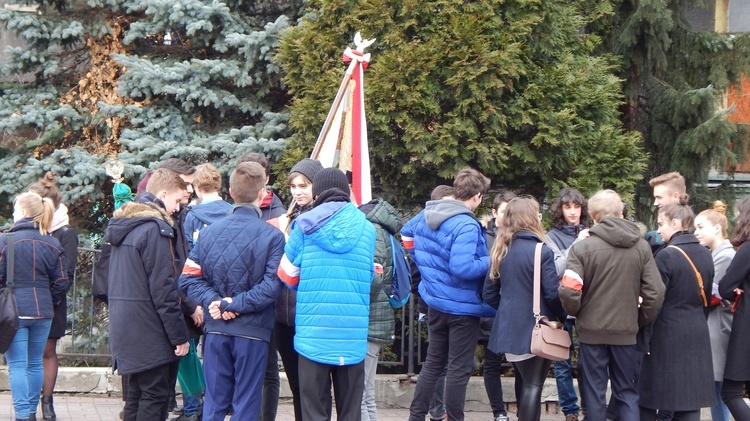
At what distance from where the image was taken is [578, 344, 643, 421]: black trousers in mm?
6082

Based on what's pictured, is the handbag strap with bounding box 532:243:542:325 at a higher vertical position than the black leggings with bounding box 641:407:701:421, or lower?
higher

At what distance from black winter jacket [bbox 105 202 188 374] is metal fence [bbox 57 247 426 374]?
120 inches

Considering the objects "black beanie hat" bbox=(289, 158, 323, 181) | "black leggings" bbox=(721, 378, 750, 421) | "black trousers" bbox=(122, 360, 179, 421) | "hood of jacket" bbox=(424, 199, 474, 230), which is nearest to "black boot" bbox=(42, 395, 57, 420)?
"black trousers" bbox=(122, 360, 179, 421)

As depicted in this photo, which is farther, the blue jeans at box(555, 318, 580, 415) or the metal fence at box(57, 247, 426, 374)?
the metal fence at box(57, 247, 426, 374)

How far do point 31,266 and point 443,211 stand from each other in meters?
3.13

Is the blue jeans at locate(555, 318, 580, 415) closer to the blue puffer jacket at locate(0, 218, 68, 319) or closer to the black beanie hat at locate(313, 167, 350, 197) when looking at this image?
the black beanie hat at locate(313, 167, 350, 197)

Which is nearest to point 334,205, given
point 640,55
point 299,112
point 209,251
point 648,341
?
point 209,251

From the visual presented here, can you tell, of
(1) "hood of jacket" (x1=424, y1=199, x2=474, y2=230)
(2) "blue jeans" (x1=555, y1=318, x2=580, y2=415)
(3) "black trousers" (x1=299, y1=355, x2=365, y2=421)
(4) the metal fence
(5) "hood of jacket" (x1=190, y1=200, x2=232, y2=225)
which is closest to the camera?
(3) "black trousers" (x1=299, y1=355, x2=365, y2=421)

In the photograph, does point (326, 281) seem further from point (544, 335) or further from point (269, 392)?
point (544, 335)

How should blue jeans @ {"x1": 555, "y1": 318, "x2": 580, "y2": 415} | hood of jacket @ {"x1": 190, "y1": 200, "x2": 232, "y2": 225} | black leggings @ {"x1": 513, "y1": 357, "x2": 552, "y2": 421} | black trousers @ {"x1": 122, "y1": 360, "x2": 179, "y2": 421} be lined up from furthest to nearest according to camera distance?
blue jeans @ {"x1": 555, "y1": 318, "x2": 580, "y2": 415}
hood of jacket @ {"x1": 190, "y1": 200, "x2": 232, "y2": 225}
black leggings @ {"x1": 513, "y1": 357, "x2": 552, "y2": 421}
black trousers @ {"x1": 122, "y1": 360, "x2": 179, "y2": 421}

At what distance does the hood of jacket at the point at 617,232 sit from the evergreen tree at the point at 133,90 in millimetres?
4109

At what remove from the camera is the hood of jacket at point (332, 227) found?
5.14 meters

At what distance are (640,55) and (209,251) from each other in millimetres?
6174

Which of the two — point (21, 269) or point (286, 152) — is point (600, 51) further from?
point (21, 269)
